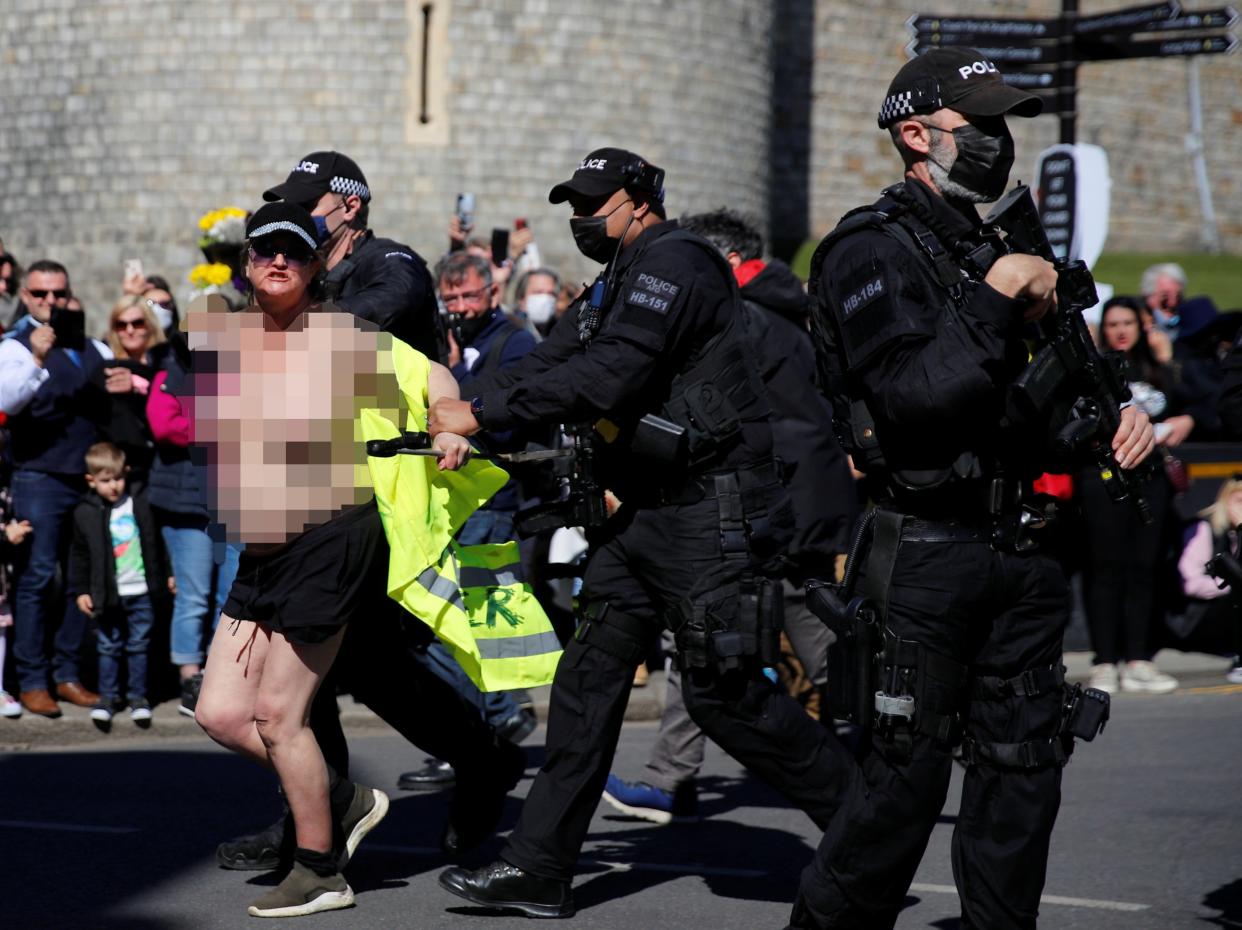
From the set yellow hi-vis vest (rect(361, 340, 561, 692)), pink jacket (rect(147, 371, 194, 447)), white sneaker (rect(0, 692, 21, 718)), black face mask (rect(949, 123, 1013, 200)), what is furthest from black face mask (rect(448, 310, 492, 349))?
black face mask (rect(949, 123, 1013, 200))

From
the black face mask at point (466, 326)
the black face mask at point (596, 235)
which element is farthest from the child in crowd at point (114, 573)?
the black face mask at point (596, 235)

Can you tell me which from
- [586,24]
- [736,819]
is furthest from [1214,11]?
[586,24]

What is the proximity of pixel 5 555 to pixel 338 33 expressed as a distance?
695 inches

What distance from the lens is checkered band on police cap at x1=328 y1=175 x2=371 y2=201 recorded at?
20.2ft

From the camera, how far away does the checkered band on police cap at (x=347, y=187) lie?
615 centimetres

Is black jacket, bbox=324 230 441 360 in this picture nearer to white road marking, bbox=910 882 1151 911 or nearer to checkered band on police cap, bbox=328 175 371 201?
checkered band on police cap, bbox=328 175 371 201

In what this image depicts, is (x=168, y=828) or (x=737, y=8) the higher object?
(x=737, y=8)

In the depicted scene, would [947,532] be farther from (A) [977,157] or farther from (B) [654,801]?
(B) [654,801]

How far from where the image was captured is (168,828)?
6.32m

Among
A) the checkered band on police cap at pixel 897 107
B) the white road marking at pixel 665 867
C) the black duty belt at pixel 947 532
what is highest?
the checkered band on police cap at pixel 897 107

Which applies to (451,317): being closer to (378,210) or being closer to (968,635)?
(968,635)

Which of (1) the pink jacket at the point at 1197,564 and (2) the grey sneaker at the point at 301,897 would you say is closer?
(2) the grey sneaker at the point at 301,897

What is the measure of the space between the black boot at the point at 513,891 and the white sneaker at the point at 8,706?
3965 millimetres

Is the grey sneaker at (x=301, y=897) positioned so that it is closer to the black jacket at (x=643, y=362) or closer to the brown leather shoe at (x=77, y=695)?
the black jacket at (x=643, y=362)
